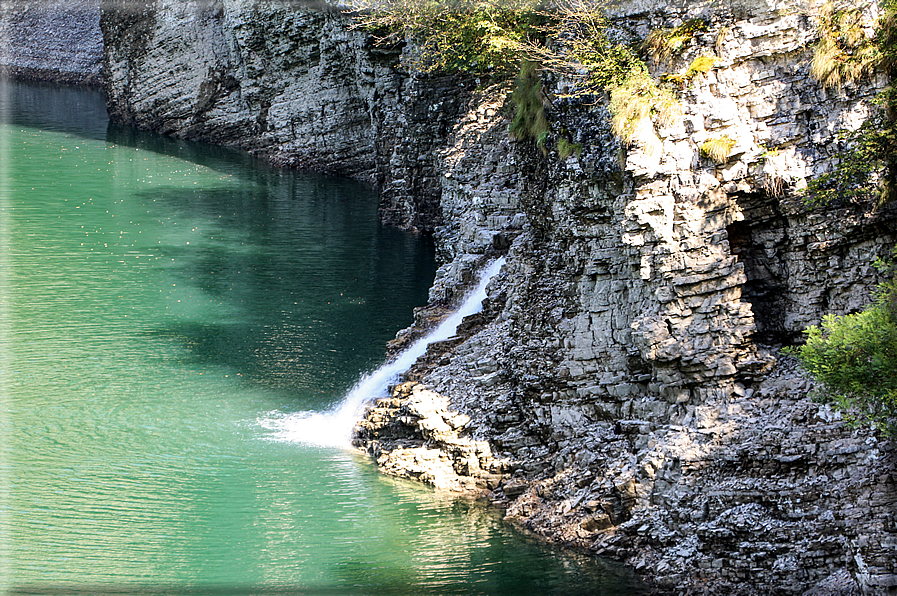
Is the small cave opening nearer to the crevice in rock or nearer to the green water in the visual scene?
the crevice in rock

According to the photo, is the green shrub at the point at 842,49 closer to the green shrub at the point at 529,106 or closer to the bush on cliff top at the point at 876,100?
the bush on cliff top at the point at 876,100

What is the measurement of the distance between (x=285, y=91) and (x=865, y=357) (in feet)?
145

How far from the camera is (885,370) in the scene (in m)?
13.8

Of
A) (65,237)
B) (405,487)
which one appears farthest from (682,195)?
(65,237)

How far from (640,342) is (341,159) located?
36003 millimetres

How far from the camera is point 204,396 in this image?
26000 mm

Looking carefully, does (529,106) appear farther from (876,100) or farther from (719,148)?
(876,100)

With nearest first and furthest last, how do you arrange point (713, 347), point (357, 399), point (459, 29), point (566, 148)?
point (713, 347), point (566, 148), point (357, 399), point (459, 29)

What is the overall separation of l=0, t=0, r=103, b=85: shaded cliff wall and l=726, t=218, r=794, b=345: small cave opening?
204 ft

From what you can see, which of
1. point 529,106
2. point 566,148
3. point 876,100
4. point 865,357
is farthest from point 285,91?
point 865,357

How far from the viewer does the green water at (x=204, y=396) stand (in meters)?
18.3

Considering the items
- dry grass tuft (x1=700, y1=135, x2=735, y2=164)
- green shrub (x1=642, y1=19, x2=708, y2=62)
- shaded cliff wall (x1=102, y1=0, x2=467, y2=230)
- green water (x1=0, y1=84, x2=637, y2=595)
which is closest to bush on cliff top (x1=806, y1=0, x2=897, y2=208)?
dry grass tuft (x1=700, y1=135, x2=735, y2=164)

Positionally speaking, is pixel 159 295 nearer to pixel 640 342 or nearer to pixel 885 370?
pixel 640 342

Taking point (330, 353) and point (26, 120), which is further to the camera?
point (26, 120)
